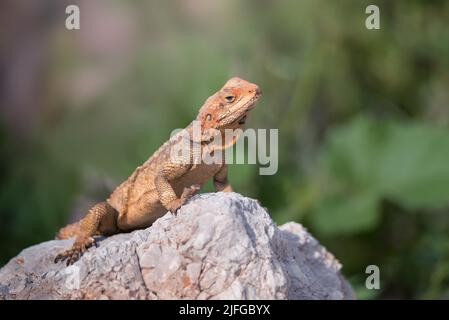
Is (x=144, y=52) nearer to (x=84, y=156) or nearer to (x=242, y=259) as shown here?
(x=84, y=156)

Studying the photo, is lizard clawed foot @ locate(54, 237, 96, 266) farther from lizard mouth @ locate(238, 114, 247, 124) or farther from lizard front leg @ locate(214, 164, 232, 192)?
lizard mouth @ locate(238, 114, 247, 124)

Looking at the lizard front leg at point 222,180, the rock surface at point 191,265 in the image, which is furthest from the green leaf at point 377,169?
the rock surface at point 191,265

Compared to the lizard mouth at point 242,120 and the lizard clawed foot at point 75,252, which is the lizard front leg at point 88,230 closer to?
the lizard clawed foot at point 75,252

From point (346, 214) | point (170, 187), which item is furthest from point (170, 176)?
point (346, 214)

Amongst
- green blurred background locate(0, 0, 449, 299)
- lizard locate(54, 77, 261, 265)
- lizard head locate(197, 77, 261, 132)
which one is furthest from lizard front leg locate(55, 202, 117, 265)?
green blurred background locate(0, 0, 449, 299)

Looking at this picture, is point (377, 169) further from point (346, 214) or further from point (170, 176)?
point (170, 176)

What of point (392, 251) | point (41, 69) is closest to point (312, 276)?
point (392, 251)
